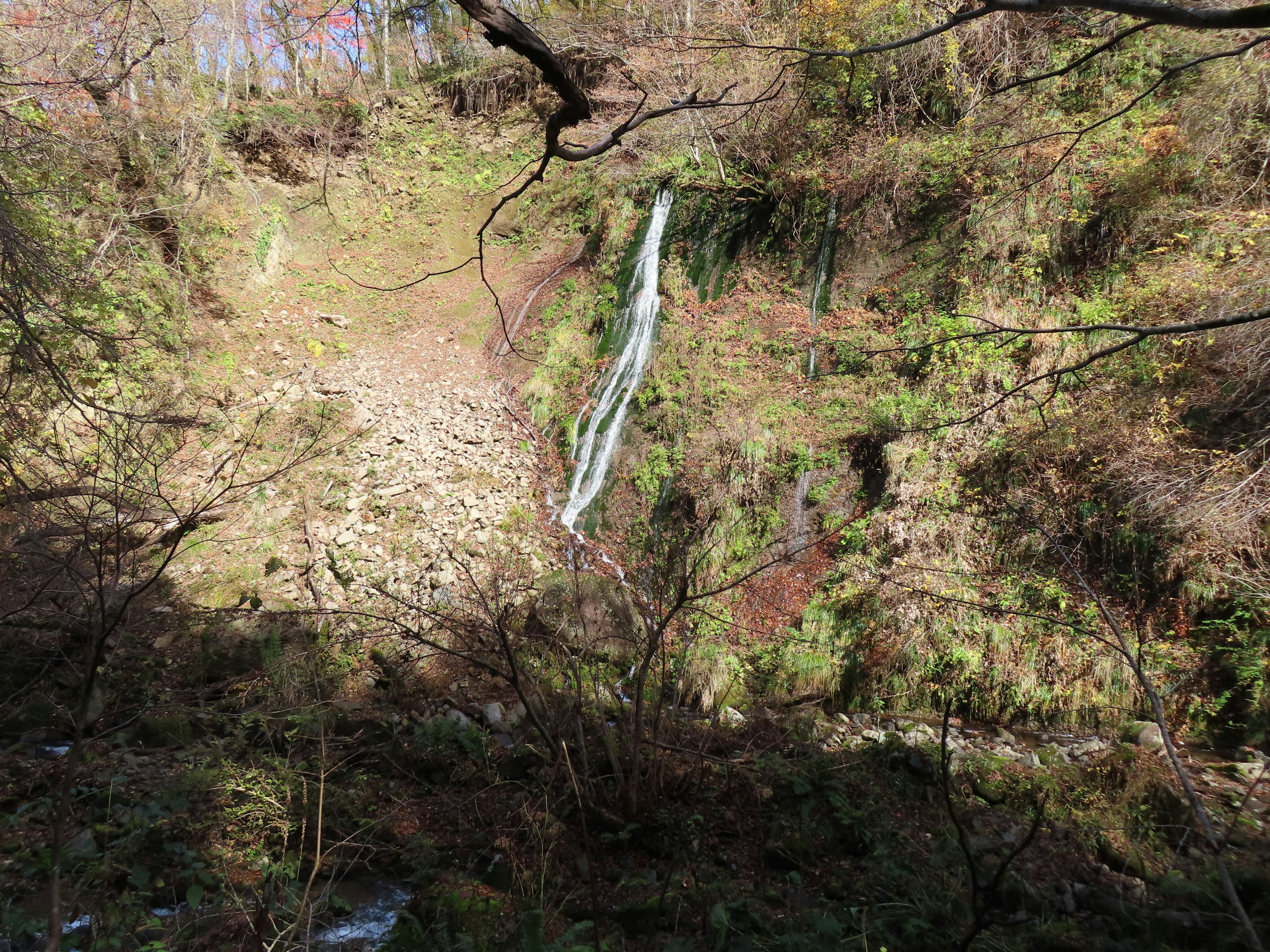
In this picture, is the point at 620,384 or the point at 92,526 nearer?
the point at 92,526

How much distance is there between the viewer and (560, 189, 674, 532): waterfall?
30.1 ft

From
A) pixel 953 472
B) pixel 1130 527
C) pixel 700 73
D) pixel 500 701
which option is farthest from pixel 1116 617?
pixel 700 73

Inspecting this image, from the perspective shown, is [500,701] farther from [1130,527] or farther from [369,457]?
[1130,527]

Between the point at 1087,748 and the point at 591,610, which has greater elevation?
the point at 591,610

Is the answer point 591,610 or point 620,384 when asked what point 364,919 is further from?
point 620,384

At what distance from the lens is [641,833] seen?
3381mm

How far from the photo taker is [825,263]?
9.63 m

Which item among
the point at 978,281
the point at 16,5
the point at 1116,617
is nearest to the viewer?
the point at 1116,617

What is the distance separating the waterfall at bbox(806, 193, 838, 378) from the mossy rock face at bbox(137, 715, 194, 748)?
8783 mm

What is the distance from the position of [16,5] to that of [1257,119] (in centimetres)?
1271

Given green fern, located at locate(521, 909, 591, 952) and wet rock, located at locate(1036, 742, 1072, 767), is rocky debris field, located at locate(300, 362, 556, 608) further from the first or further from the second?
wet rock, located at locate(1036, 742, 1072, 767)

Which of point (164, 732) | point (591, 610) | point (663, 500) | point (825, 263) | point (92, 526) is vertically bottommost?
point (591, 610)

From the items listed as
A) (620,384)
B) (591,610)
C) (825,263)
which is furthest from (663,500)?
(825,263)

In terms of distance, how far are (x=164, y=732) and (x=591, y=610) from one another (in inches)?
147
